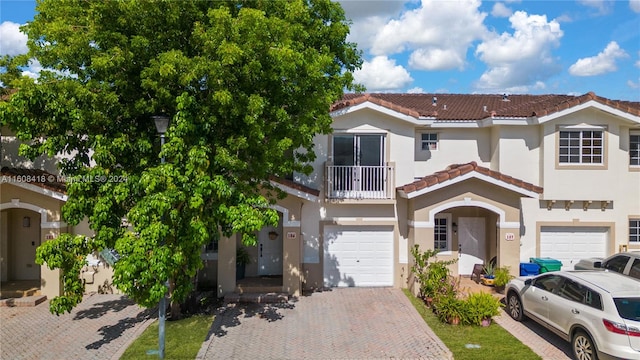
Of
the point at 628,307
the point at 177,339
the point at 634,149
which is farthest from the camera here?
the point at 634,149

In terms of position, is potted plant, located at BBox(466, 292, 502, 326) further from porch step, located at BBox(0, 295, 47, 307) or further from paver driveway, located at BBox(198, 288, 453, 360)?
porch step, located at BBox(0, 295, 47, 307)

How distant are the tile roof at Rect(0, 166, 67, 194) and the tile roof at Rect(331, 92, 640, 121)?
30.4 feet

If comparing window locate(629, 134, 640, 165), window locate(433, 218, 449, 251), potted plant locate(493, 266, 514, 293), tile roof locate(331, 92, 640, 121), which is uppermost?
tile roof locate(331, 92, 640, 121)

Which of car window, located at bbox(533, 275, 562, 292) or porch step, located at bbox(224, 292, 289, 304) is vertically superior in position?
car window, located at bbox(533, 275, 562, 292)

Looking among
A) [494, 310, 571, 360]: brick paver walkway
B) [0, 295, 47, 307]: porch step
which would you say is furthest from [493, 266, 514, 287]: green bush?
[0, 295, 47, 307]: porch step

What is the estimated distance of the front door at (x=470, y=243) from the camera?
1609 centimetres

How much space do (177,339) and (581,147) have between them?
1527cm

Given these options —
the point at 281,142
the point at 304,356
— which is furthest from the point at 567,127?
the point at 304,356

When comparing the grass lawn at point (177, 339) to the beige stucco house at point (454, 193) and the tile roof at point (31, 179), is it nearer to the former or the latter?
the beige stucco house at point (454, 193)

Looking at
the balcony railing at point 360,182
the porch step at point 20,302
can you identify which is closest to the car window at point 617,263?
the balcony railing at point 360,182

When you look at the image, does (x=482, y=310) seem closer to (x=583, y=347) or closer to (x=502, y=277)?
(x=583, y=347)

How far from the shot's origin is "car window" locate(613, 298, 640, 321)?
7920 mm

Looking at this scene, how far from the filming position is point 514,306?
38.0ft

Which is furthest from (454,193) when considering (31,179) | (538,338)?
(31,179)
